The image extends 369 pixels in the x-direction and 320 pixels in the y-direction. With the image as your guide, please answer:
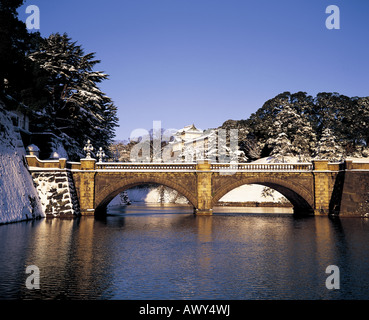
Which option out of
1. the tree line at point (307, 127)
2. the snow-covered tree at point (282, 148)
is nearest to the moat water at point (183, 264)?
the snow-covered tree at point (282, 148)

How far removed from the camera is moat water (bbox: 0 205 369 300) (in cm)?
1146

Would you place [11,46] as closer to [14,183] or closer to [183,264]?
[14,183]

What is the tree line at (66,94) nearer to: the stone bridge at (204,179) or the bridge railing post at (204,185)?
the stone bridge at (204,179)

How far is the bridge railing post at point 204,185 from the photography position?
40.6 metres

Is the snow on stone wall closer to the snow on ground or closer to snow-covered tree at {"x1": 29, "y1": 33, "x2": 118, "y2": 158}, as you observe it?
the snow on ground

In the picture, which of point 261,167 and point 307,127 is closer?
point 261,167

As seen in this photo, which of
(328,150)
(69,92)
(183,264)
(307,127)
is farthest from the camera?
(307,127)

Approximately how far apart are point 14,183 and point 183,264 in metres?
22.7

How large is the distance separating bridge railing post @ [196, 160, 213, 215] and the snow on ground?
1648 centimetres

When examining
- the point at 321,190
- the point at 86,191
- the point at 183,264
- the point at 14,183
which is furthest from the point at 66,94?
the point at 183,264

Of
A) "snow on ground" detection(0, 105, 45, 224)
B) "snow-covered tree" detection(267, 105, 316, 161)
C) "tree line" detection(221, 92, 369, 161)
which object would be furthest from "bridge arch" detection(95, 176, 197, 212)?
"snow-covered tree" detection(267, 105, 316, 161)

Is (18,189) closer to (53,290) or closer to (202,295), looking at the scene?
(53,290)

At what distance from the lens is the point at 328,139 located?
6412 centimetres

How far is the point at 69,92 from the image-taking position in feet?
173
